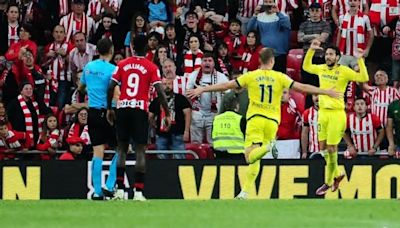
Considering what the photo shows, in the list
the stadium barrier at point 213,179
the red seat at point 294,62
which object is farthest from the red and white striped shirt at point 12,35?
the red seat at point 294,62

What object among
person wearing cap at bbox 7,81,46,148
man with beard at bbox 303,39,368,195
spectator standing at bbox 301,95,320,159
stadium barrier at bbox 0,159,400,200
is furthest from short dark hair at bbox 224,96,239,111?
A: person wearing cap at bbox 7,81,46,148

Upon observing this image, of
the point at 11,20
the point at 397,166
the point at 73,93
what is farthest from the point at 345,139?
the point at 11,20

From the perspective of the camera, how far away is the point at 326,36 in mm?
26609

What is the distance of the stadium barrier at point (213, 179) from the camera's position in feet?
78.1

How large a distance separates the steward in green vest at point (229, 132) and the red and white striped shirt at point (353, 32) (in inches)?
143

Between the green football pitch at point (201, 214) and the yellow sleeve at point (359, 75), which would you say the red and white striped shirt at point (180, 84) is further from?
the green football pitch at point (201, 214)

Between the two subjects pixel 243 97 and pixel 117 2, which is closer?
pixel 243 97

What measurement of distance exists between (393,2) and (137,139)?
957 centimetres

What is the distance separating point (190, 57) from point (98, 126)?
6809 millimetres

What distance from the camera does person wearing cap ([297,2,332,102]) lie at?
87.0 ft

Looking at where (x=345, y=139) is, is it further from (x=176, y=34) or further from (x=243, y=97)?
(x=176, y=34)

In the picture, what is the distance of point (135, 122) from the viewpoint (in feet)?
62.6

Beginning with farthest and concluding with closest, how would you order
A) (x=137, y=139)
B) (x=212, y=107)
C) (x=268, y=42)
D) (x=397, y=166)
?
(x=268, y=42) < (x=212, y=107) < (x=397, y=166) < (x=137, y=139)

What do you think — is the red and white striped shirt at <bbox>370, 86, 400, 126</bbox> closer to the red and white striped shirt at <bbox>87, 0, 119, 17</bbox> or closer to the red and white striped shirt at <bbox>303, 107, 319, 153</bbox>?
the red and white striped shirt at <bbox>303, 107, 319, 153</bbox>
